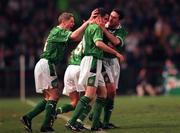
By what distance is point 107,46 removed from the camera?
14344 mm

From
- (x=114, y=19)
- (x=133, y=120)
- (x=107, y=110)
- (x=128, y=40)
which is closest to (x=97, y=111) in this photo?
(x=107, y=110)

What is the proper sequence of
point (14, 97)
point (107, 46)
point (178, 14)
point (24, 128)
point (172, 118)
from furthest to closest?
point (178, 14) < point (14, 97) < point (172, 118) < point (24, 128) < point (107, 46)

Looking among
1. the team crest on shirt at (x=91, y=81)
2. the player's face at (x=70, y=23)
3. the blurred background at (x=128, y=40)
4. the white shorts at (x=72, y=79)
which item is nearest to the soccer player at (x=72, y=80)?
the white shorts at (x=72, y=79)

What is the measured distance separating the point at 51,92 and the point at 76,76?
1356 millimetres

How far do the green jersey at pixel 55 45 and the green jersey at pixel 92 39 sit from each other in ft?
1.40

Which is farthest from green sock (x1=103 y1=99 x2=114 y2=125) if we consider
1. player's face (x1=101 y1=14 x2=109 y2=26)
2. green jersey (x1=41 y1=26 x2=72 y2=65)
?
player's face (x1=101 y1=14 x2=109 y2=26)

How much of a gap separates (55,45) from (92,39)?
0.83m

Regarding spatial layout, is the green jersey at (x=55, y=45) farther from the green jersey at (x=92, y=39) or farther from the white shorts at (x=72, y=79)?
the white shorts at (x=72, y=79)

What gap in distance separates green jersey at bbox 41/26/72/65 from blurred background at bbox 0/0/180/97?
16684mm

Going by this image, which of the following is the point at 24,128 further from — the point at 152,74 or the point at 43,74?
the point at 152,74

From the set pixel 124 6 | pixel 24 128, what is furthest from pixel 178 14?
pixel 24 128

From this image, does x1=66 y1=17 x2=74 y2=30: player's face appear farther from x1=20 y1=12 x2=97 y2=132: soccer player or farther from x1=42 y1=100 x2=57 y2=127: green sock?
x1=42 y1=100 x2=57 y2=127: green sock

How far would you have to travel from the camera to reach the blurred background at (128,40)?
104 ft

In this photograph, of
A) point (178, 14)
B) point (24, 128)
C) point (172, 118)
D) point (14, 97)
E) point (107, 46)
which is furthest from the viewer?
point (178, 14)
